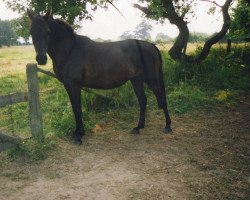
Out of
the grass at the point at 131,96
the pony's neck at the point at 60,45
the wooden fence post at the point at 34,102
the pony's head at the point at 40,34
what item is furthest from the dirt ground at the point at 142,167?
the pony's head at the point at 40,34

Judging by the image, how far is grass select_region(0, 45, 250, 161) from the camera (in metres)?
7.86

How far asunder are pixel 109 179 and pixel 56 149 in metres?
1.64

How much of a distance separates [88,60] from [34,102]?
4.78ft

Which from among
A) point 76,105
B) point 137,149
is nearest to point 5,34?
point 76,105

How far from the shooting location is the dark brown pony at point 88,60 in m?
6.38

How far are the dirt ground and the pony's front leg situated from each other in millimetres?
218

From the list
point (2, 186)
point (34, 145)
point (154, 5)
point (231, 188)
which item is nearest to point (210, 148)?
point (231, 188)

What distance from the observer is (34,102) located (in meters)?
6.32

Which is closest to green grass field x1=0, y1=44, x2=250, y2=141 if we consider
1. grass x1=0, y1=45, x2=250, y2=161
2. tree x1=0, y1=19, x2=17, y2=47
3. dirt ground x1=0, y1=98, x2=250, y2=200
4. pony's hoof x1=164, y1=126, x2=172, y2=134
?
grass x1=0, y1=45, x2=250, y2=161

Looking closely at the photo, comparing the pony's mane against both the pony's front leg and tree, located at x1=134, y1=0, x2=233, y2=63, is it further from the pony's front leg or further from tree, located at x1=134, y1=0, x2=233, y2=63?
tree, located at x1=134, y1=0, x2=233, y2=63

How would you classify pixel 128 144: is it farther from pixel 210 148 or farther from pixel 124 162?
pixel 210 148

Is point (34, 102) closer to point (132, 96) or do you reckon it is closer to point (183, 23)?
point (132, 96)

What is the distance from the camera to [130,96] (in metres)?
9.32

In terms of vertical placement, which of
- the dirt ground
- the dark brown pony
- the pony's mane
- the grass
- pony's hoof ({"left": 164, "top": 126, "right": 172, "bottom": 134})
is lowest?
the dirt ground
